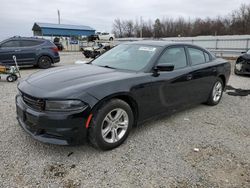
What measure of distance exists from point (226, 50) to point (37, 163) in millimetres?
17622

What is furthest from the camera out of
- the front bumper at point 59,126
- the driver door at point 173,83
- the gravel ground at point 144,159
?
the driver door at point 173,83

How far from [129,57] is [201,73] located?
1.59 meters

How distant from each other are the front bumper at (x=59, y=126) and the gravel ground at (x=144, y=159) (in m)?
0.32

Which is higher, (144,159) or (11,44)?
(11,44)

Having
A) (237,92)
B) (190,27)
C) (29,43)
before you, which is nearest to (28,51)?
(29,43)

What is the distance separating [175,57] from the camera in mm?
4148

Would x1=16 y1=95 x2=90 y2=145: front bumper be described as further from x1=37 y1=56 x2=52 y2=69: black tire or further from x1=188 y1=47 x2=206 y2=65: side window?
x1=37 y1=56 x2=52 y2=69: black tire

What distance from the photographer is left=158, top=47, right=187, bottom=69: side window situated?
3873 millimetres

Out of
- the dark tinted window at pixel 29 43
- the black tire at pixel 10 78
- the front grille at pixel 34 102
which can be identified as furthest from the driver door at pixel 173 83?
the dark tinted window at pixel 29 43

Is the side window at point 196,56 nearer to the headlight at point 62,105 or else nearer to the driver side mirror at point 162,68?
the driver side mirror at point 162,68

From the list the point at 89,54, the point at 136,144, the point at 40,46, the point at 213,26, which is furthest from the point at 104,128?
the point at 213,26

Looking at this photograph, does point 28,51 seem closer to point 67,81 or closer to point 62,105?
point 67,81

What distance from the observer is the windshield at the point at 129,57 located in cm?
373

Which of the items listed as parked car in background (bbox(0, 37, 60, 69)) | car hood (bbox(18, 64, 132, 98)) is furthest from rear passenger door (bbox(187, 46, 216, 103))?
parked car in background (bbox(0, 37, 60, 69))
